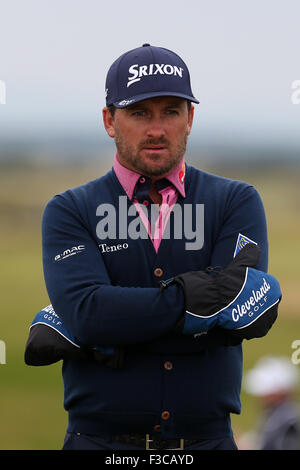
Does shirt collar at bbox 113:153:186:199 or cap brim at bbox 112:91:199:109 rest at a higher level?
cap brim at bbox 112:91:199:109

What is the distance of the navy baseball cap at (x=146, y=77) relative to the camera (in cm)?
326

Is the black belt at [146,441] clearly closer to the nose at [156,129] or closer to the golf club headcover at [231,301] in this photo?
the golf club headcover at [231,301]

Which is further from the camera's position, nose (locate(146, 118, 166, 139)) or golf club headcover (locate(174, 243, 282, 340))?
nose (locate(146, 118, 166, 139))

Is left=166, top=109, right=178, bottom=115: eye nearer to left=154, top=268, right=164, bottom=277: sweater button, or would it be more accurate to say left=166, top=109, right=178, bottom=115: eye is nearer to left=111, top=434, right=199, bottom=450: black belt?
left=154, top=268, right=164, bottom=277: sweater button

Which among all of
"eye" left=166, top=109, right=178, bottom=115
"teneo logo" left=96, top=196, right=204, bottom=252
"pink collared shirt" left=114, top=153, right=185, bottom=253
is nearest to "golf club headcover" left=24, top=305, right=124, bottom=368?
"teneo logo" left=96, top=196, right=204, bottom=252

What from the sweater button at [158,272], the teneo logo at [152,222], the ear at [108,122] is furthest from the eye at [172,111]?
the sweater button at [158,272]

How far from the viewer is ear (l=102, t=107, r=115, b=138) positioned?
345 centimetres

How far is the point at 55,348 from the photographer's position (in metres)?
3.30

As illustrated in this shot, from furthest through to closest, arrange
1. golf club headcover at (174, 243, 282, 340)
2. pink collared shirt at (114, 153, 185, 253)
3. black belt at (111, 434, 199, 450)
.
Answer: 1. pink collared shirt at (114, 153, 185, 253)
2. black belt at (111, 434, 199, 450)
3. golf club headcover at (174, 243, 282, 340)

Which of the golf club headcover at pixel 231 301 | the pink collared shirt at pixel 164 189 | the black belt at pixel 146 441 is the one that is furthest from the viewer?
the pink collared shirt at pixel 164 189

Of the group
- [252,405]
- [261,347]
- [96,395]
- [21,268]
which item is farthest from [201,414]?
[21,268]

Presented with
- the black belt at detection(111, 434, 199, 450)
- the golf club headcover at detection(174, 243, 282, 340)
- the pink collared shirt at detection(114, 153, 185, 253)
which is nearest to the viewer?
the golf club headcover at detection(174, 243, 282, 340)

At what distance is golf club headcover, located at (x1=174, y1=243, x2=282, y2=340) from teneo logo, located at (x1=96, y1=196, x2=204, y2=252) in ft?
0.59
